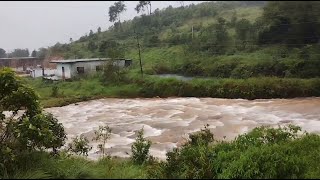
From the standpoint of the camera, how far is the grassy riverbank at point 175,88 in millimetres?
18156

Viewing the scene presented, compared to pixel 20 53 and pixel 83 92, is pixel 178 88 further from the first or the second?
pixel 20 53

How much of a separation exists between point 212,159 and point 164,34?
28229 millimetres

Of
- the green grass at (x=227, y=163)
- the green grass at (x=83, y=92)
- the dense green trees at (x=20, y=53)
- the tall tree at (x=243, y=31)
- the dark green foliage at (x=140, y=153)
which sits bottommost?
the green grass at (x=83, y=92)

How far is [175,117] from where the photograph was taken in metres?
15.4

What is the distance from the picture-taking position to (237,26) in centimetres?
2438

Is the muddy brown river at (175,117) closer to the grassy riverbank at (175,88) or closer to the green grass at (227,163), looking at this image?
the grassy riverbank at (175,88)

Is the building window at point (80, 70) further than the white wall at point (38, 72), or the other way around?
the white wall at point (38, 72)

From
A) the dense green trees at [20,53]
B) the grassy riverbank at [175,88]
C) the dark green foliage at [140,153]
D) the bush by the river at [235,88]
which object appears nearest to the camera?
the dark green foliage at [140,153]

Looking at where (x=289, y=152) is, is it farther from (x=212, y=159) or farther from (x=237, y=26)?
(x=237, y=26)

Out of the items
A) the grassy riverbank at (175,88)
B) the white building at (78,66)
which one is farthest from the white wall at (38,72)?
the grassy riverbank at (175,88)

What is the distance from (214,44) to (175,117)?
453 inches

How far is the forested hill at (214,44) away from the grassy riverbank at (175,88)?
4.66ft

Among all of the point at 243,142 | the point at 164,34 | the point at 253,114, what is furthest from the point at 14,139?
the point at 164,34

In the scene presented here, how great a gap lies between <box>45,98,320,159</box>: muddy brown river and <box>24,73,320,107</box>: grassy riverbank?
753 mm
